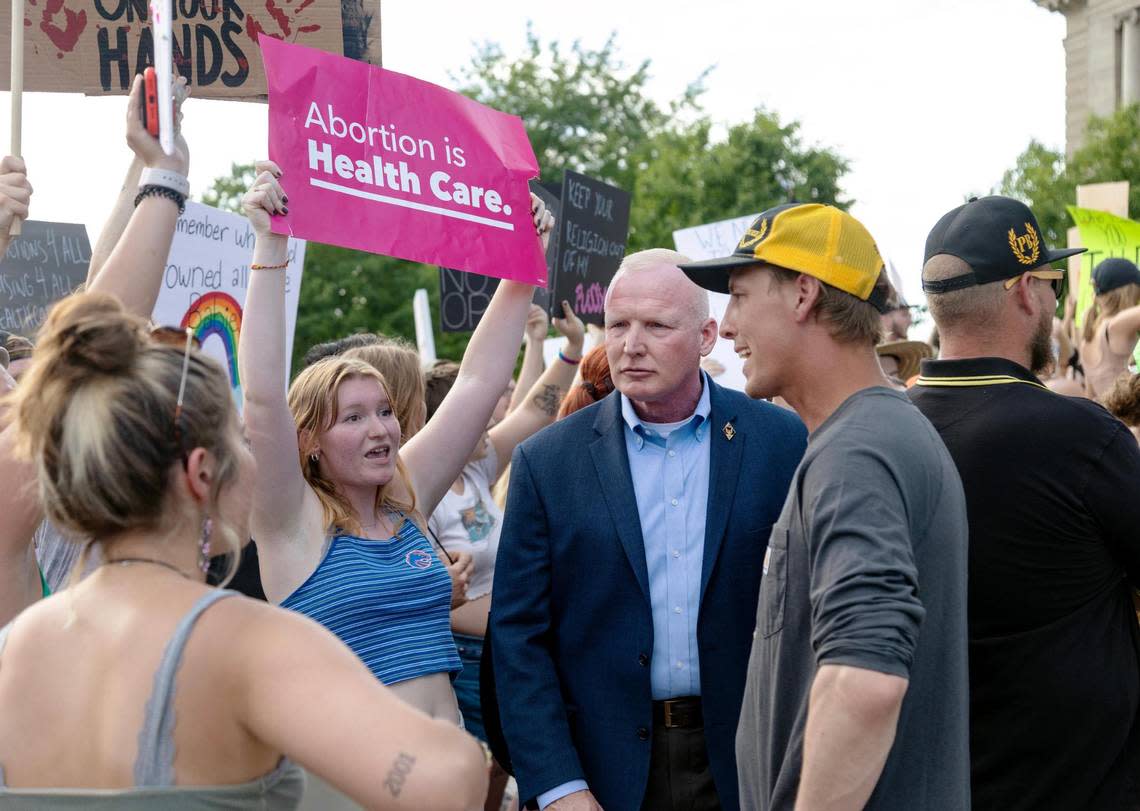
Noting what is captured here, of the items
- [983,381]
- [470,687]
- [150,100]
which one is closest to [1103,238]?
[470,687]

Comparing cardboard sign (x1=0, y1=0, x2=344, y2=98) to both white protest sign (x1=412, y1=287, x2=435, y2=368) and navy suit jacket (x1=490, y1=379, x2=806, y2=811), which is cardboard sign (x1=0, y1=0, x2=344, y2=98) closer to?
navy suit jacket (x1=490, y1=379, x2=806, y2=811)

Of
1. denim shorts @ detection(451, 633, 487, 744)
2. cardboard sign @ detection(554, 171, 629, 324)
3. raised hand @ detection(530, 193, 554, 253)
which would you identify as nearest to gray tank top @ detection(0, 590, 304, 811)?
raised hand @ detection(530, 193, 554, 253)

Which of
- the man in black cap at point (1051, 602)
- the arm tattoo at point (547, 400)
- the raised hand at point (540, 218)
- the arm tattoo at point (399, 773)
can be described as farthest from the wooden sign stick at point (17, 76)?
the arm tattoo at point (547, 400)

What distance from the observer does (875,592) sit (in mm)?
2404

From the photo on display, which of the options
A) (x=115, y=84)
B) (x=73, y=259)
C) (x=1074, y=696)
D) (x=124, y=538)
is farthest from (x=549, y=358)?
(x=124, y=538)

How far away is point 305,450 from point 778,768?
1.82 metres

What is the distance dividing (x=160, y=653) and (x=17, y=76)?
7.66 ft

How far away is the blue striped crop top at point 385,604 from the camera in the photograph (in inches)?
139

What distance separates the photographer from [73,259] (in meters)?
7.54

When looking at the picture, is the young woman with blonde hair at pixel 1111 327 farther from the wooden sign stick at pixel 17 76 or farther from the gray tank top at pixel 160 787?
the gray tank top at pixel 160 787

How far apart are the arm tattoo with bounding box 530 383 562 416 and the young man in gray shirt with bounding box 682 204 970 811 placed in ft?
11.2

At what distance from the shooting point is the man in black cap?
10.4 ft

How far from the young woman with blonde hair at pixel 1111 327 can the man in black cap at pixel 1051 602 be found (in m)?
3.51

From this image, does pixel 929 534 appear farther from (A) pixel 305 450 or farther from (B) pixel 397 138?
(B) pixel 397 138
